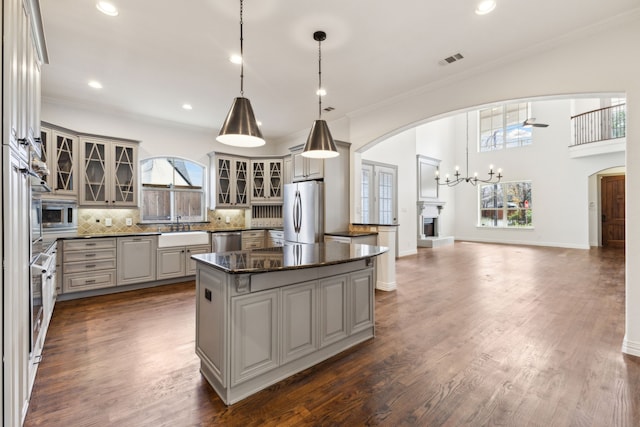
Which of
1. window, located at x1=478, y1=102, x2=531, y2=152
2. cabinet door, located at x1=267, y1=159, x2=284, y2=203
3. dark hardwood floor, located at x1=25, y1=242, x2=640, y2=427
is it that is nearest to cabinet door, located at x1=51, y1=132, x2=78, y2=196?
dark hardwood floor, located at x1=25, y1=242, x2=640, y2=427

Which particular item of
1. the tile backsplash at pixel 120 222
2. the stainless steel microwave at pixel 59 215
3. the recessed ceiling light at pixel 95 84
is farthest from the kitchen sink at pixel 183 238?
the recessed ceiling light at pixel 95 84

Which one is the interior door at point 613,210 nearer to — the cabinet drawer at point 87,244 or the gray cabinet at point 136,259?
the gray cabinet at point 136,259

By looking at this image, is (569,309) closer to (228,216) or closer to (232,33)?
(232,33)

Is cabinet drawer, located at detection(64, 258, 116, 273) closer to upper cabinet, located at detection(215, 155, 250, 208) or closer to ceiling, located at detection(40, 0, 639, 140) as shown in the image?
upper cabinet, located at detection(215, 155, 250, 208)

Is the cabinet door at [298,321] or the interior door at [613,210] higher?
the interior door at [613,210]

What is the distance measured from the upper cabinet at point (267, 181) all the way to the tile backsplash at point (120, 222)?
2.67 ft

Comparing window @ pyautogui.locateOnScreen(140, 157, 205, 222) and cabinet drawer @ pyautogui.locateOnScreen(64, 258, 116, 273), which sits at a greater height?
window @ pyautogui.locateOnScreen(140, 157, 205, 222)

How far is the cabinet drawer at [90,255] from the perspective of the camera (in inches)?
161

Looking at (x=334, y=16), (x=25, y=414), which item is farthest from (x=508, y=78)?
(x=25, y=414)

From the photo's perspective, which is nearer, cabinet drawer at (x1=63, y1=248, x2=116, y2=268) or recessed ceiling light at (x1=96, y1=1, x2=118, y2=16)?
recessed ceiling light at (x1=96, y1=1, x2=118, y2=16)

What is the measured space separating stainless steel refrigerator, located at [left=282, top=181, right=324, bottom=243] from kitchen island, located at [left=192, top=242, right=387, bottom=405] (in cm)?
212

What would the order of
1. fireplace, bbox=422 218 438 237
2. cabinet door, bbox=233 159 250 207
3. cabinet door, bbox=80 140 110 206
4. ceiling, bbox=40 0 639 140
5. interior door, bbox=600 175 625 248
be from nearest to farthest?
ceiling, bbox=40 0 639 140 < cabinet door, bbox=80 140 110 206 < cabinet door, bbox=233 159 250 207 < interior door, bbox=600 175 625 248 < fireplace, bbox=422 218 438 237

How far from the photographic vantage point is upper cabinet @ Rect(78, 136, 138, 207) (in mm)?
4512

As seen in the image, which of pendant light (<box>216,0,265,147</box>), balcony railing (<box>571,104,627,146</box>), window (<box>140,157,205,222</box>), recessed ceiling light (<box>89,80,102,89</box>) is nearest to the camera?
pendant light (<box>216,0,265,147</box>)
